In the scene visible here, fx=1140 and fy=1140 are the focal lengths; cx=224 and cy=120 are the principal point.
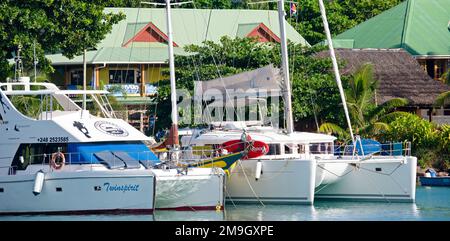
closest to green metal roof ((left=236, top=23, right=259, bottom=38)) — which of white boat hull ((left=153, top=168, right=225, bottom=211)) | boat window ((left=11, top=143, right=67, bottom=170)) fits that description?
white boat hull ((left=153, top=168, right=225, bottom=211))

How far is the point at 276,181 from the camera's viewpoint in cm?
3825

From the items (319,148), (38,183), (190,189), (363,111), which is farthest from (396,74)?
(38,183)

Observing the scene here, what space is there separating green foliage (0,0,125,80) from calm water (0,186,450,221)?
53.8ft

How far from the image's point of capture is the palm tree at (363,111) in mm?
50188

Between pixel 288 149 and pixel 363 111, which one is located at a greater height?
pixel 363 111

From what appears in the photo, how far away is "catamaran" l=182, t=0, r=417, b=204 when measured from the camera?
38.2 meters

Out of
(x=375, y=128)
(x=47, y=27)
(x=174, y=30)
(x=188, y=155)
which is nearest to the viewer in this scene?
(x=188, y=155)

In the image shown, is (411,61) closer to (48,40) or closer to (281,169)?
(48,40)

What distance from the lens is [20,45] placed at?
5012cm

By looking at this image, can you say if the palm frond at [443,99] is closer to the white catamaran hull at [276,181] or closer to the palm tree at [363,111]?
the palm tree at [363,111]

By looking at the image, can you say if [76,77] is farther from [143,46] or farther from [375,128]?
[375,128]

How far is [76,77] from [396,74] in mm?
18648

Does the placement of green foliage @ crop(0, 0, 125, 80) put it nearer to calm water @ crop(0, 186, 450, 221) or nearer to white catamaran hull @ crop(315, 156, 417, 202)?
calm water @ crop(0, 186, 450, 221)
